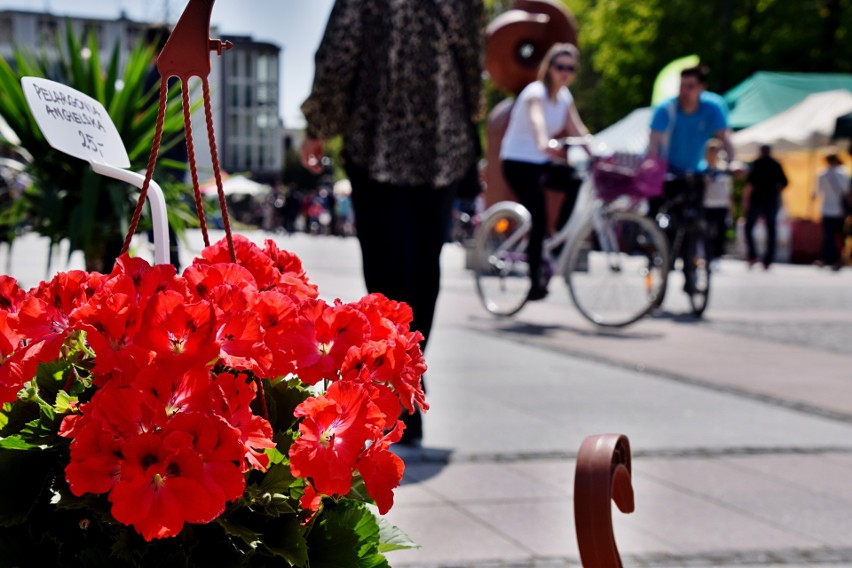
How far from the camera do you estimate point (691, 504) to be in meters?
3.87

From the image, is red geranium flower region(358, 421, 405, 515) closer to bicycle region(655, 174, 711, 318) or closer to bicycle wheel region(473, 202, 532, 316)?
bicycle wheel region(473, 202, 532, 316)

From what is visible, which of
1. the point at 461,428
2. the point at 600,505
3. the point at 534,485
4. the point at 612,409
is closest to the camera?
the point at 600,505

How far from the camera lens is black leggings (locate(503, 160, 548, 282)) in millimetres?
8766

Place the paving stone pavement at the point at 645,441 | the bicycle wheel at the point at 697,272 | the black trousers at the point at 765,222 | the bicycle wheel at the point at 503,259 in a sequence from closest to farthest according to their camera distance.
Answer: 1. the paving stone pavement at the point at 645,441
2. the bicycle wheel at the point at 503,259
3. the bicycle wheel at the point at 697,272
4. the black trousers at the point at 765,222

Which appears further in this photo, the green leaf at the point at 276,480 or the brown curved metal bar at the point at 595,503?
the brown curved metal bar at the point at 595,503

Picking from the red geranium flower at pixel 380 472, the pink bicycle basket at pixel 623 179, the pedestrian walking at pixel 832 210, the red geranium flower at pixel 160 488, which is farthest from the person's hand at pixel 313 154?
the pedestrian walking at pixel 832 210

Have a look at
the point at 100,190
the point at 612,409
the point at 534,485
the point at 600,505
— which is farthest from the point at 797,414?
the point at 600,505

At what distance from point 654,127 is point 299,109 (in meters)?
5.91

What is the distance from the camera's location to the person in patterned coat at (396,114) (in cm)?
448

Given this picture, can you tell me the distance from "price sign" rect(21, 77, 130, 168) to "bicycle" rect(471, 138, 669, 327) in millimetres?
7055

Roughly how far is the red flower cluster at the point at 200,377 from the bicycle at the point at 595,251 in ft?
23.9

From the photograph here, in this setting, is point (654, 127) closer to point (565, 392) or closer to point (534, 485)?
point (565, 392)

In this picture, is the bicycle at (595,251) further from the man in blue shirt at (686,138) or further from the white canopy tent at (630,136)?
the white canopy tent at (630,136)

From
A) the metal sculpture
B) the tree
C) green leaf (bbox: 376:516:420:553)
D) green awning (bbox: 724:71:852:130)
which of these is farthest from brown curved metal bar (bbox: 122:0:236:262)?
the tree
